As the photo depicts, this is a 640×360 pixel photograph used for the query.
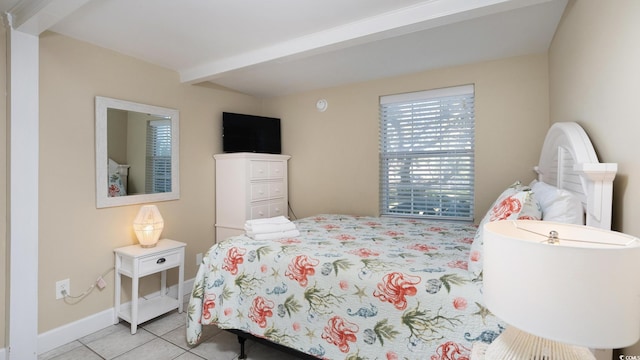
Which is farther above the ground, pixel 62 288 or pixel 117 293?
pixel 62 288

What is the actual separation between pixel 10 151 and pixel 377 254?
8.13ft

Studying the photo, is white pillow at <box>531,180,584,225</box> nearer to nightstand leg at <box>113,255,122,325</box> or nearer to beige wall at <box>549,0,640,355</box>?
beige wall at <box>549,0,640,355</box>

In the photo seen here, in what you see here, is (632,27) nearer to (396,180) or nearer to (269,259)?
(269,259)

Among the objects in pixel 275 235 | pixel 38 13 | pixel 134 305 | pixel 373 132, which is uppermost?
pixel 38 13

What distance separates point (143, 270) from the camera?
252cm

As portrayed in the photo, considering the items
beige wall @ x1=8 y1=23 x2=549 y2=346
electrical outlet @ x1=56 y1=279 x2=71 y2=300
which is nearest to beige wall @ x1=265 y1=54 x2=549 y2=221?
beige wall @ x1=8 y1=23 x2=549 y2=346

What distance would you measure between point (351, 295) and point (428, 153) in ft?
6.86

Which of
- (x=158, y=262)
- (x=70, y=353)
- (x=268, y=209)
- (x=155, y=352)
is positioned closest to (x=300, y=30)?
(x=268, y=209)

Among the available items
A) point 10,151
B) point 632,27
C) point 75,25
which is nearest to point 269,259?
point 10,151

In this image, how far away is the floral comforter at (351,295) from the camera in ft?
4.74

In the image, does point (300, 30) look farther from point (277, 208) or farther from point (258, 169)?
point (277, 208)

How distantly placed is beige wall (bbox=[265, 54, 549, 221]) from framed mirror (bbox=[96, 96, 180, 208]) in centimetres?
152

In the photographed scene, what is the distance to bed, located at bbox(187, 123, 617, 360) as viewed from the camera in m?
1.41

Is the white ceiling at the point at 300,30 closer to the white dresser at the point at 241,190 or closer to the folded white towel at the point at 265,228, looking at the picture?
the white dresser at the point at 241,190
